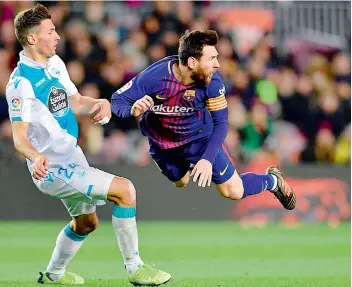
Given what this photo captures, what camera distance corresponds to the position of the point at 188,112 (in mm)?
8383

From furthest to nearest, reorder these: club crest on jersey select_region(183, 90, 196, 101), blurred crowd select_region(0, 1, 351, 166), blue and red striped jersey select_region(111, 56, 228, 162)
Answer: blurred crowd select_region(0, 1, 351, 166) → club crest on jersey select_region(183, 90, 196, 101) → blue and red striped jersey select_region(111, 56, 228, 162)

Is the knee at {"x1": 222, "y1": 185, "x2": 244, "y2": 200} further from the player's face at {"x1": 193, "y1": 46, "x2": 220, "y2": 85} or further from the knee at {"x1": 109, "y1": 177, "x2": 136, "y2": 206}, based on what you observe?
the knee at {"x1": 109, "y1": 177, "x2": 136, "y2": 206}

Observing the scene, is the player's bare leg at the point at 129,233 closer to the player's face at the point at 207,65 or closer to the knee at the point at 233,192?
the player's face at the point at 207,65

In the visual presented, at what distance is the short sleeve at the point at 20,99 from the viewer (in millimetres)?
7137

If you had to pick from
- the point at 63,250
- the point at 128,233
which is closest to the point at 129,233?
the point at 128,233

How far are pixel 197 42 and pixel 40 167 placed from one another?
1.89m

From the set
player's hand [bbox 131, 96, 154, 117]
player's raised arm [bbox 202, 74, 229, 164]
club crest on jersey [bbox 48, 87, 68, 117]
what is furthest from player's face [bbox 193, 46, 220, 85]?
club crest on jersey [bbox 48, 87, 68, 117]

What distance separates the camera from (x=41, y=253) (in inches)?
425

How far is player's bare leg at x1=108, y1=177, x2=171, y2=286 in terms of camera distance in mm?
7398

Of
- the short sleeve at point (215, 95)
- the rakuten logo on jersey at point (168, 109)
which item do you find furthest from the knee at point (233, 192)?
the short sleeve at point (215, 95)

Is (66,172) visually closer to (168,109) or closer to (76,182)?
(76,182)

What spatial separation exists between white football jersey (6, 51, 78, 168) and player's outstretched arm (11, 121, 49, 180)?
86mm

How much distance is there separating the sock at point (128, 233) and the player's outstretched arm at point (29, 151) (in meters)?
0.84

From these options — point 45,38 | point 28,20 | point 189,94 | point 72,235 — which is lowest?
point 72,235
